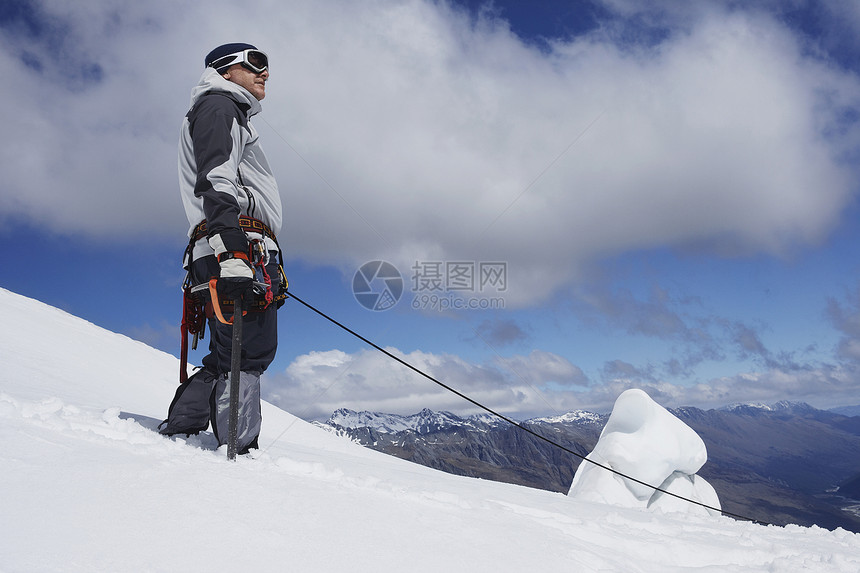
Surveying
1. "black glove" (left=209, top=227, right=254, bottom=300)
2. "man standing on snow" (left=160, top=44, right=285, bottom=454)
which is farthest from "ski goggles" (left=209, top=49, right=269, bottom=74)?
"black glove" (left=209, top=227, right=254, bottom=300)

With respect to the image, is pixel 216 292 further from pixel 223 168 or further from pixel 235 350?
pixel 223 168

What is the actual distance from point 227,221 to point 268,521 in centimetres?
192

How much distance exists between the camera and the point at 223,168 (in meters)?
3.43

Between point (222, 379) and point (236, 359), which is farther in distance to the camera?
point (222, 379)

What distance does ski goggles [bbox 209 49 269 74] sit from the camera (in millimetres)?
4012

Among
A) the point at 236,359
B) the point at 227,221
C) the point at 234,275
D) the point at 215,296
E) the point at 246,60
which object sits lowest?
the point at 236,359

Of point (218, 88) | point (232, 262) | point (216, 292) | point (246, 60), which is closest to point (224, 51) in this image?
point (246, 60)

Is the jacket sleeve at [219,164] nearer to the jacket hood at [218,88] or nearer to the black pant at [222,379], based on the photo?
the jacket hood at [218,88]

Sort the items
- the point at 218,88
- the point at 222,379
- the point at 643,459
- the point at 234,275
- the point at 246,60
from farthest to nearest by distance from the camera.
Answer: the point at 643,459 < the point at 246,60 < the point at 218,88 < the point at 222,379 < the point at 234,275

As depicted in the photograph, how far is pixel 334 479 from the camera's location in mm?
3225

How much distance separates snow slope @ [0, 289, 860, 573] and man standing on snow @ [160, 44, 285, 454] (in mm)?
322

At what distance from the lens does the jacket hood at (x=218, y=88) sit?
3791mm

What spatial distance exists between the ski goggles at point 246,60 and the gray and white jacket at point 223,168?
140 mm

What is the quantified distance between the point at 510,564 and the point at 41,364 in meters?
5.54
